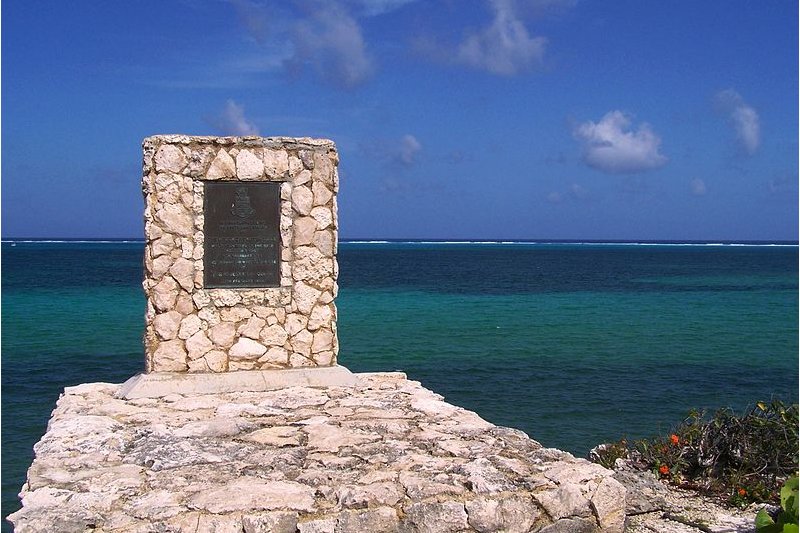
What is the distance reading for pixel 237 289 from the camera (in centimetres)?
830

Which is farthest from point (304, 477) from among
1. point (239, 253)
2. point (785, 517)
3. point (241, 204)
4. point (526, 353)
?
point (526, 353)

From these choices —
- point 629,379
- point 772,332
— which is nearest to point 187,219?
point 629,379

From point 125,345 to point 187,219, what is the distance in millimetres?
11950

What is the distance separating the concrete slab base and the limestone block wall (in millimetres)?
152

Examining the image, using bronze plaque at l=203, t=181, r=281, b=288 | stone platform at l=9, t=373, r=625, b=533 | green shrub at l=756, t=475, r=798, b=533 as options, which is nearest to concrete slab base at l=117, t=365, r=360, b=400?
stone platform at l=9, t=373, r=625, b=533

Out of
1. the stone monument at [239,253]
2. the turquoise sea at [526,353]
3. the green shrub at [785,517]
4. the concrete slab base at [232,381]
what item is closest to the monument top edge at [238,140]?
the stone monument at [239,253]

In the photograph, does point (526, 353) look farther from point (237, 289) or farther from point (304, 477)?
point (304, 477)

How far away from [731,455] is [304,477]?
3.68m

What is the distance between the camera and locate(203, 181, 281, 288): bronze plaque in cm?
819

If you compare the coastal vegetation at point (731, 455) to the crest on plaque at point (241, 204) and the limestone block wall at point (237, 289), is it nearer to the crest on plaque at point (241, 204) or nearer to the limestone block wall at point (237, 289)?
the limestone block wall at point (237, 289)

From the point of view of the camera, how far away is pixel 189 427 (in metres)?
6.38

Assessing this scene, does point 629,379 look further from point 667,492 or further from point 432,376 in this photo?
point 667,492

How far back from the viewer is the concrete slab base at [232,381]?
7.77 metres

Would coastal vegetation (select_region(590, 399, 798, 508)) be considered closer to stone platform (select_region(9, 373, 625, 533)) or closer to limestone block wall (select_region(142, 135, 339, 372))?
stone platform (select_region(9, 373, 625, 533))
